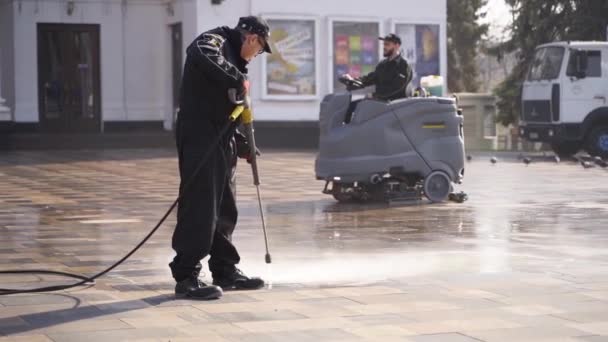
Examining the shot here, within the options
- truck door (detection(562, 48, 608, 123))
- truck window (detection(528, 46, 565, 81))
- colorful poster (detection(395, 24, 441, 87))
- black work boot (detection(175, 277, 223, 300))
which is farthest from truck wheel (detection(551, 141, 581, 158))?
black work boot (detection(175, 277, 223, 300))

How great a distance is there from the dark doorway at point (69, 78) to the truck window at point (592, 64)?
1003cm

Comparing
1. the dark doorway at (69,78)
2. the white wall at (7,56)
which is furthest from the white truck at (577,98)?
the white wall at (7,56)

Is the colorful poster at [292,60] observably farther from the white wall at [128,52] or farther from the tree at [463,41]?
the tree at [463,41]

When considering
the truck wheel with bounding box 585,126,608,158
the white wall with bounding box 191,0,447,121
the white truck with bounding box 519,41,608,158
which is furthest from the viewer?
the white wall with bounding box 191,0,447,121

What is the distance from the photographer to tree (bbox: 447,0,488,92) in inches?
2232

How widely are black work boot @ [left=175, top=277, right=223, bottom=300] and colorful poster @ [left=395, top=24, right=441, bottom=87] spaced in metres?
20.1

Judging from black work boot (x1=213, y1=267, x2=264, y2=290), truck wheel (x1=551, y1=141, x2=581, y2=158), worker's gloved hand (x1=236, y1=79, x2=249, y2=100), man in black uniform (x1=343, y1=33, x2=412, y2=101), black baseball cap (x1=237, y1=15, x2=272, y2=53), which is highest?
black baseball cap (x1=237, y1=15, x2=272, y2=53)

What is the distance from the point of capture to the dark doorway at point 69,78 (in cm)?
2656

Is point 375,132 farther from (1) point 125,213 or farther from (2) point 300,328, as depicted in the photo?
(2) point 300,328

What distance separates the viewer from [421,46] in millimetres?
27281

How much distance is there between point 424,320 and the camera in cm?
635

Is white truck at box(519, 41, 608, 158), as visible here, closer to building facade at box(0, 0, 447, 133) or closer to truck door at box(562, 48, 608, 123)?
truck door at box(562, 48, 608, 123)

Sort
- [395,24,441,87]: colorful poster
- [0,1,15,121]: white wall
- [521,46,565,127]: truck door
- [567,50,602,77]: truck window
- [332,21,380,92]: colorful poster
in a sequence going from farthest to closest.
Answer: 1. [395,24,441,87]: colorful poster
2. [332,21,380,92]: colorful poster
3. [0,1,15,121]: white wall
4. [521,46,565,127]: truck door
5. [567,50,602,77]: truck window

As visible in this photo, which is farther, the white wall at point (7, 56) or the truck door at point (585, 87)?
the white wall at point (7, 56)
